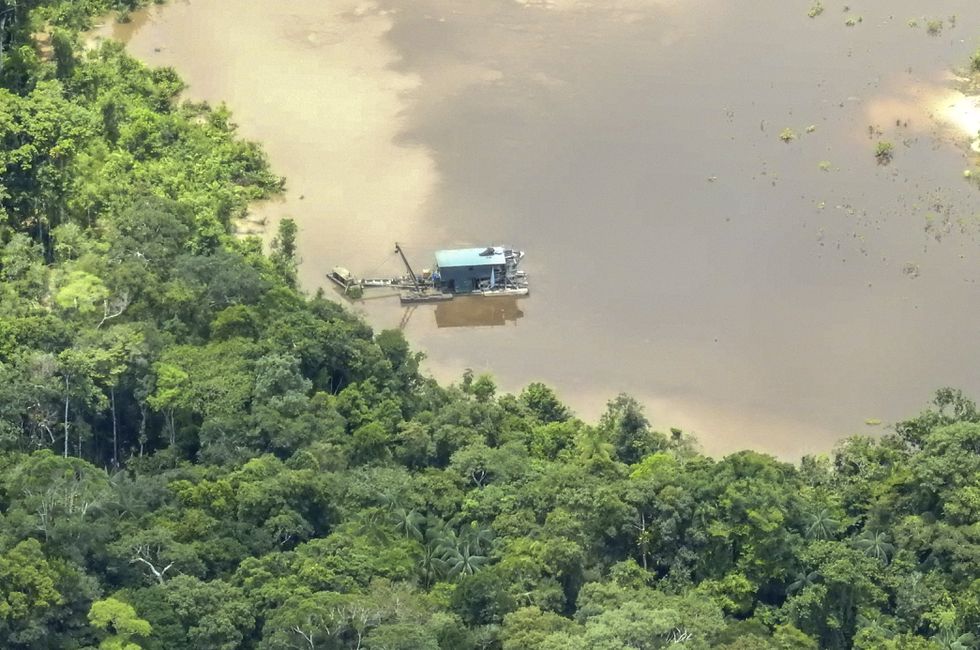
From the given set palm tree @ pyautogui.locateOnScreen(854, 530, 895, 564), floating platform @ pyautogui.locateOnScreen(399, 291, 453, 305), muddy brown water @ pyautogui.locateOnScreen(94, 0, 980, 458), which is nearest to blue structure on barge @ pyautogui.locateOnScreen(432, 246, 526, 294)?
floating platform @ pyautogui.locateOnScreen(399, 291, 453, 305)

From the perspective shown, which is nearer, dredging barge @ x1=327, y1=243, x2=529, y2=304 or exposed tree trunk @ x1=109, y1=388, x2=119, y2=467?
exposed tree trunk @ x1=109, y1=388, x2=119, y2=467

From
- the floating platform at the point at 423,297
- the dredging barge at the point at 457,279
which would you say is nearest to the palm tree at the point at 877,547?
the dredging barge at the point at 457,279

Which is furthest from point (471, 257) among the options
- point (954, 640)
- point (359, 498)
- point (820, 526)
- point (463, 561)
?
point (954, 640)

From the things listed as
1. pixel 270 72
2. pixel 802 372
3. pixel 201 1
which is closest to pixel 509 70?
pixel 270 72

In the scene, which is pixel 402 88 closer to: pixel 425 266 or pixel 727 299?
pixel 425 266

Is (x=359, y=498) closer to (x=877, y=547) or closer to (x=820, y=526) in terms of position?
(x=820, y=526)

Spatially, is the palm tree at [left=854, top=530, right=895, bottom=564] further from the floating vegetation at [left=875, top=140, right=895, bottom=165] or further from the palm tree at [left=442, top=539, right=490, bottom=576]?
the floating vegetation at [left=875, top=140, right=895, bottom=165]
